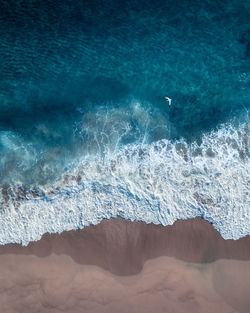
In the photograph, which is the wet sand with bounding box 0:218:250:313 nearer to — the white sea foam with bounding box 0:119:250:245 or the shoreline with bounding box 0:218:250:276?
the shoreline with bounding box 0:218:250:276

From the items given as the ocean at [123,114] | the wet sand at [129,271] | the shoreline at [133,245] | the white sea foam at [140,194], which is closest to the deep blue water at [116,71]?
the ocean at [123,114]

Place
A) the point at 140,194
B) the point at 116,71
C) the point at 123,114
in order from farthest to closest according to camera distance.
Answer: the point at 116,71
the point at 123,114
the point at 140,194

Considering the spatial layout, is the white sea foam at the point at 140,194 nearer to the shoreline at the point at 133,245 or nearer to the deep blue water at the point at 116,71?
the shoreline at the point at 133,245

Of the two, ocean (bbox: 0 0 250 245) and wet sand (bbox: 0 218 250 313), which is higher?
ocean (bbox: 0 0 250 245)

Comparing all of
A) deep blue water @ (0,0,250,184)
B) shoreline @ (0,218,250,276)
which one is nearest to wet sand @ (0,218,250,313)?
shoreline @ (0,218,250,276)

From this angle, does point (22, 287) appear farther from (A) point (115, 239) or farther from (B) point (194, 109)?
(B) point (194, 109)

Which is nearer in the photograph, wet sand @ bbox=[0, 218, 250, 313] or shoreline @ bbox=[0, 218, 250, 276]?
wet sand @ bbox=[0, 218, 250, 313]

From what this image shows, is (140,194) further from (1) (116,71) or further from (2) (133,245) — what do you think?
(1) (116,71)

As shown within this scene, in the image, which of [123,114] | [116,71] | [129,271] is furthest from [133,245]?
[116,71]
